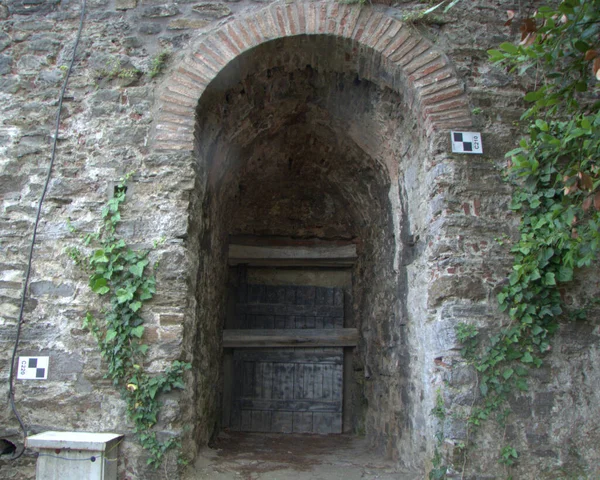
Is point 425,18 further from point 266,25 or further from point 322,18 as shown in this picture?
point 266,25

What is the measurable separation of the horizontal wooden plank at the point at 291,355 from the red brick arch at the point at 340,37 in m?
2.71

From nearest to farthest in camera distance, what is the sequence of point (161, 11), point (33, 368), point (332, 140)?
point (33, 368), point (161, 11), point (332, 140)

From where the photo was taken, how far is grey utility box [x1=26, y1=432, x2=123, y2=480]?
308cm

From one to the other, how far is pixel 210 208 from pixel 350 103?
55.8 inches

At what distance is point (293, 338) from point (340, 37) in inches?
120

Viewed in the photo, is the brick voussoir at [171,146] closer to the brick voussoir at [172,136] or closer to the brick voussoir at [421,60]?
the brick voussoir at [172,136]

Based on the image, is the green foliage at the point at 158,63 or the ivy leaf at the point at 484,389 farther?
the green foliage at the point at 158,63

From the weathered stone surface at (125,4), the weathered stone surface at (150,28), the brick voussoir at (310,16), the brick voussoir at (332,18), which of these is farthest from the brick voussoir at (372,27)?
the weathered stone surface at (125,4)

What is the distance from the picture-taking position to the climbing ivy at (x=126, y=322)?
334 cm

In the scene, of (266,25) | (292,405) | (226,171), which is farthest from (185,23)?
(292,405)

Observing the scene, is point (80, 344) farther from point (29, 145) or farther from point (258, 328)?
point (258, 328)

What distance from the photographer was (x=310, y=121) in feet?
→ 15.8

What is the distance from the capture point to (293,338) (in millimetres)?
5656

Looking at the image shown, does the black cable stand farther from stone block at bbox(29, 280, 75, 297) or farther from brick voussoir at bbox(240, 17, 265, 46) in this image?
brick voussoir at bbox(240, 17, 265, 46)
